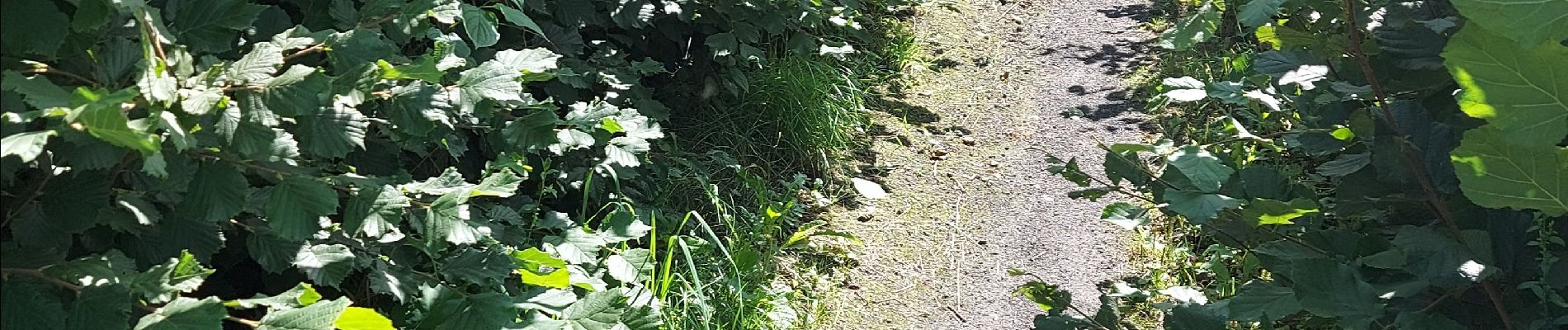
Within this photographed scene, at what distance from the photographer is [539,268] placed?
2.50 meters

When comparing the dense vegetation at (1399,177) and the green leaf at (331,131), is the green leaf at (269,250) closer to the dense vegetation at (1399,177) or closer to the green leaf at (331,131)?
the green leaf at (331,131)

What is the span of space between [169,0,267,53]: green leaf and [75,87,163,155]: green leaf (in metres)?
0.45

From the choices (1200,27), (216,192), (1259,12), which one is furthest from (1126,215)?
(216,192)

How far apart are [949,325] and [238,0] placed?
2.48 m

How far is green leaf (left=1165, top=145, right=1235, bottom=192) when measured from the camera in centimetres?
208

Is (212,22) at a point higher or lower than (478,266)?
higher

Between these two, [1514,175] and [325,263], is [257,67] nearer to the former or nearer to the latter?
[325,263]

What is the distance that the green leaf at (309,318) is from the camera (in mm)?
1557

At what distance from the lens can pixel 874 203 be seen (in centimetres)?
451

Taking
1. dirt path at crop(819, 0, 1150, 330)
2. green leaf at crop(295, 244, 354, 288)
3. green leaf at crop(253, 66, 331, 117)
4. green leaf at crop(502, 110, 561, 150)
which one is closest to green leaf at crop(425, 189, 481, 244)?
green leaf at crop(295, 244, 354, 288)

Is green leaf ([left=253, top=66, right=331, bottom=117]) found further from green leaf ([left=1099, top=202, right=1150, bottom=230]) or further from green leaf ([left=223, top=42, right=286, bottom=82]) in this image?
green leaf ([left=1099, top=202, right=1150, bottom=230])

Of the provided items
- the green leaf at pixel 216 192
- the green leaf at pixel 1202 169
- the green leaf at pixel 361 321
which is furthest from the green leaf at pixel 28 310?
the green leaf at pixel 1202 169

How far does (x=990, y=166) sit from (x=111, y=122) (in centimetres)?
391

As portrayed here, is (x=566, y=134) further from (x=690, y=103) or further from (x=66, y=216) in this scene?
(x=690, y=103)
